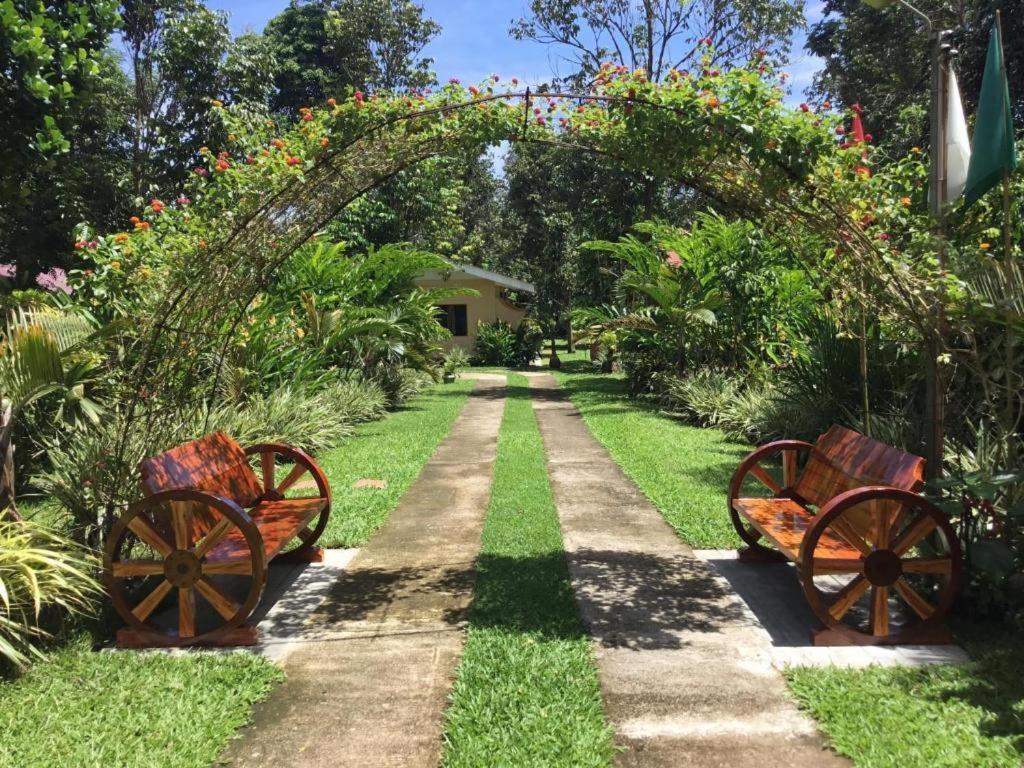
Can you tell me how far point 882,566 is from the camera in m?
4.04

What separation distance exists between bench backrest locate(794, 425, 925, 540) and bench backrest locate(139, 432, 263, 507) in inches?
154

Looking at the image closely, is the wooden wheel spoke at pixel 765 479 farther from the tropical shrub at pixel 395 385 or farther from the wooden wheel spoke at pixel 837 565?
the tropical shrub at pixel 395 385

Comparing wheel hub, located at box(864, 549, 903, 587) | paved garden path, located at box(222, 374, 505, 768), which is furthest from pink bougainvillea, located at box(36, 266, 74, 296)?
wheel hub, located at box(864, 549, 903, 587)

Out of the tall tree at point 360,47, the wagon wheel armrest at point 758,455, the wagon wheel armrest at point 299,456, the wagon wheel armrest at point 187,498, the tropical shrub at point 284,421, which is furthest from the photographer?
the tall tree at point 360,47

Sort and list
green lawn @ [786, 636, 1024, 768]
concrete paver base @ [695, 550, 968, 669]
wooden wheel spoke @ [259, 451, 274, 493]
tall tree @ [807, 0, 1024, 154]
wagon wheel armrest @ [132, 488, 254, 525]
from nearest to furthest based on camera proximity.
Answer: green lawn @ [786, 636, 1024, 768] → concrete paver base @ [695, 550, 968, 669] → wagon wheel armrest @ [132, 488, 254, 525] → wooden wheel spoke @ [259, 451, 274, 493] → tall tree @ [807, 0, 1024, 154]

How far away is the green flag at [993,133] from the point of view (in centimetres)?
421

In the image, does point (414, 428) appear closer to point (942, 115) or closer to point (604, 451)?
point (604, 451)

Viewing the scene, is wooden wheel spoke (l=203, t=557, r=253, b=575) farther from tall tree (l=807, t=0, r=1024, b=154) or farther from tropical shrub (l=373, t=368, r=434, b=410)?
tall tree (l=807, t=0, r=1024, b=154)

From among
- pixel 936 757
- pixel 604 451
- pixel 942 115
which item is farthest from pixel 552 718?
pixel 604 451

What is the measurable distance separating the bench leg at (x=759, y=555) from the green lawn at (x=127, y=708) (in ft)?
10.7

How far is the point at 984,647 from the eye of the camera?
12.8 feet

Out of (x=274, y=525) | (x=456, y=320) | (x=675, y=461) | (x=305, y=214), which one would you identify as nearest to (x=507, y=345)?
(x=456, y=320)

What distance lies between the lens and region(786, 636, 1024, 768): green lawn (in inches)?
116

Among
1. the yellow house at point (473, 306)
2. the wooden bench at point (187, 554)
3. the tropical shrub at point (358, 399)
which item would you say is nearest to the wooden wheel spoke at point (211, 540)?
the wooden bench at point (187, 554)
